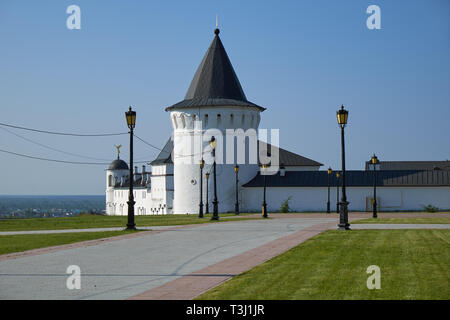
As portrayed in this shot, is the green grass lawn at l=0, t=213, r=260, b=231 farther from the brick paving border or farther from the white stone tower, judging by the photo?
the white stone tower

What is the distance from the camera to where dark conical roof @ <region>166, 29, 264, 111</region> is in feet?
206

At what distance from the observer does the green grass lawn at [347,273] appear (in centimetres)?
962

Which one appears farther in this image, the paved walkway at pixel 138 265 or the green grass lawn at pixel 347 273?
the paved walkway at pixel 138 265

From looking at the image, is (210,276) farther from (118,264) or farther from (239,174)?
(239,174)

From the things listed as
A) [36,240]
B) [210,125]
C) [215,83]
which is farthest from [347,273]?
[215,83]

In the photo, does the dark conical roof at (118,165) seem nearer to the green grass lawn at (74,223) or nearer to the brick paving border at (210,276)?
the green grass lawn at (74,223)

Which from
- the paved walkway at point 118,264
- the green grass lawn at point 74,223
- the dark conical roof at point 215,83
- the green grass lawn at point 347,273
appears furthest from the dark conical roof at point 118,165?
the green grass lawn at point 347,273

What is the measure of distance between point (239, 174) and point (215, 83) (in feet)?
30.6

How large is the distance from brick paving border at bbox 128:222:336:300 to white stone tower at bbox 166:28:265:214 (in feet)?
148

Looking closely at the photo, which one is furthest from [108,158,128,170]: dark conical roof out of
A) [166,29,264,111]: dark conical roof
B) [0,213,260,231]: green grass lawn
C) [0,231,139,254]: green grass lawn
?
[0,231,139,254]: green grass lawn

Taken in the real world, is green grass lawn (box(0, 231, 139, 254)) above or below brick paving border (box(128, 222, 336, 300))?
below

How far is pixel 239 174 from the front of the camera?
63.6m
